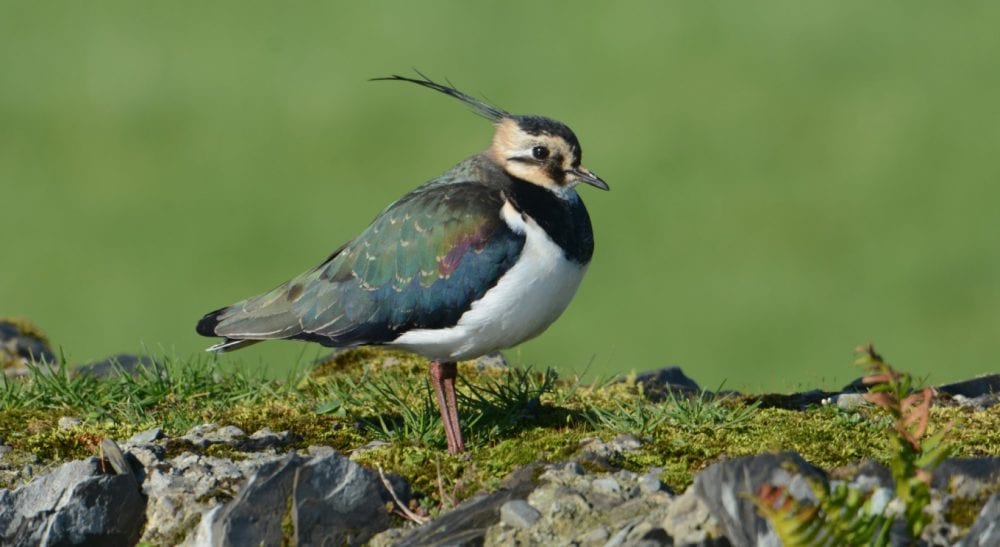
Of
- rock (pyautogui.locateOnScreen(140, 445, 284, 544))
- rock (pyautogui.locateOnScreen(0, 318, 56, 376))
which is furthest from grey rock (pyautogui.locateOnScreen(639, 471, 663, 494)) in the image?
rock (pyautogui.locateOnScreen(0, 318, 56, 376))

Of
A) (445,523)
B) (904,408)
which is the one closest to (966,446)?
(904,408)

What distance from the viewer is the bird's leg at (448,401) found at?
6.84 m

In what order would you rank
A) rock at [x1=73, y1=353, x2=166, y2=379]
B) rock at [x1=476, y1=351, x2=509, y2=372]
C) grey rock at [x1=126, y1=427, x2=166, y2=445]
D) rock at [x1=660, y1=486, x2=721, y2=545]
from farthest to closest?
1. rock at [x1=476, y1=351, x2=509, y2=372]
2. rock at [x1=73, y1=353, x2=166, y2=379]
3. grey rock at [x1=126, y1=427, x2=166, y2=445]
4. rock at [x1=660, y1=486, x2=721, y2=545]

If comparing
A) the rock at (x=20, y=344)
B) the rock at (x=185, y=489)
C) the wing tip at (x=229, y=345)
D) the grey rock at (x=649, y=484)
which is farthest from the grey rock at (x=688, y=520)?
the rock at (x=20, y=344)

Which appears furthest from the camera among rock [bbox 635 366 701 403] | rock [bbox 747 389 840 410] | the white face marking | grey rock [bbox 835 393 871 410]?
rock [bbox 635 366 701 403]

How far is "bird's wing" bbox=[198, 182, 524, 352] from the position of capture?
7.00 metres

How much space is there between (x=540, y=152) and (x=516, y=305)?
1.06 meters

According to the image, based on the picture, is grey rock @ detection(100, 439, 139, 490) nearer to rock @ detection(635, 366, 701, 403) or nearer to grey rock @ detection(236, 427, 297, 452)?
grey rock @ detection(236, 427, 297, 452)

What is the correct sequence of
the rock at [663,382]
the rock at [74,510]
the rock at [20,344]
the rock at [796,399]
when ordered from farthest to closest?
the rock at [20,344] → the rock at [663,382] → the rock at [796,399] → the rock at [74,510]

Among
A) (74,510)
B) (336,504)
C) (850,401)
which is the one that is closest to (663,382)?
(850,401)

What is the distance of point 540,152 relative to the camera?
7.54m

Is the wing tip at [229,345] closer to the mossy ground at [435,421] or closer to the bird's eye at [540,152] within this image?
the mossy ground at [435,421]

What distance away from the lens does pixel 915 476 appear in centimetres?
489

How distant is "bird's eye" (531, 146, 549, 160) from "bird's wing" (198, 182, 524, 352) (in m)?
0.43
